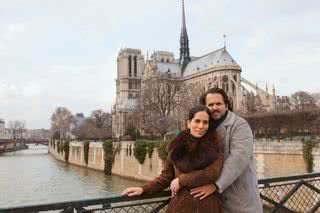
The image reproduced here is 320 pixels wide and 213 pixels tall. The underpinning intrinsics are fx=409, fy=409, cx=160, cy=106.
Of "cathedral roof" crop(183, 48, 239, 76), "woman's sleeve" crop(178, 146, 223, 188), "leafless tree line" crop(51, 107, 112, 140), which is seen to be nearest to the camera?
"woman's sleeve" crop(178, 146, 223, 188)

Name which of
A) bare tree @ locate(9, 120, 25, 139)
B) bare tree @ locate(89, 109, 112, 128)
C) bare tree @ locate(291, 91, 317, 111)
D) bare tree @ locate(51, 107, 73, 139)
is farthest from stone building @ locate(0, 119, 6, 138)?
bare tree @ locate(291, 91, 317, 111)

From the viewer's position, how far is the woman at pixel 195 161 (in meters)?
3.67

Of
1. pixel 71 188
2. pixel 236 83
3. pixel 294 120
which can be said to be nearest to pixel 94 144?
pixel 71 188

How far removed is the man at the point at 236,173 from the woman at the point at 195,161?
0.07 metres

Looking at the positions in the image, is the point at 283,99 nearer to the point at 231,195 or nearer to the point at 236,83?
the point at 236,83

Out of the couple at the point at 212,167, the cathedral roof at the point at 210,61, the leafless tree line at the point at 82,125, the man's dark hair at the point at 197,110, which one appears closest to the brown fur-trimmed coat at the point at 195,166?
the couple at the point at 212,167

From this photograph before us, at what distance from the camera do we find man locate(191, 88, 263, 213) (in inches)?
146

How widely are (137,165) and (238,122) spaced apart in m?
31.0

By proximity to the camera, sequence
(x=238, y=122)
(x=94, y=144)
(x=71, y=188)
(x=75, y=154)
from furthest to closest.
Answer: (x=75, y=154) → (x=94, y=144) → (x=71, y=188) → (x=238, y=122)

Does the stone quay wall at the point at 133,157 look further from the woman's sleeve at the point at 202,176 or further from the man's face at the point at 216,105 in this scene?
the woman's sleeve at the point at 202,176

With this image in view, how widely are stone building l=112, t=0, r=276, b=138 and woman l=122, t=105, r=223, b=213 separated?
4721 cm

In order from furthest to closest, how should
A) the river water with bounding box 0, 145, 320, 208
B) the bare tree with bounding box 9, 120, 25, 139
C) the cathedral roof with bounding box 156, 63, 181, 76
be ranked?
the bare tree with bounding box 9, 120, 25, 139 → the cathedral roof with bounding box 156, 63, 181, 76 → the river water with bounding box 0, 145, 320, 208

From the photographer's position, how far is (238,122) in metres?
3.95

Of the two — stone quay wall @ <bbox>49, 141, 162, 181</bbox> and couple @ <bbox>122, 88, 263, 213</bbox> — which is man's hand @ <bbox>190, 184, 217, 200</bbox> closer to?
couple @ <bbox>122, 88, 263, 213</bbox>
